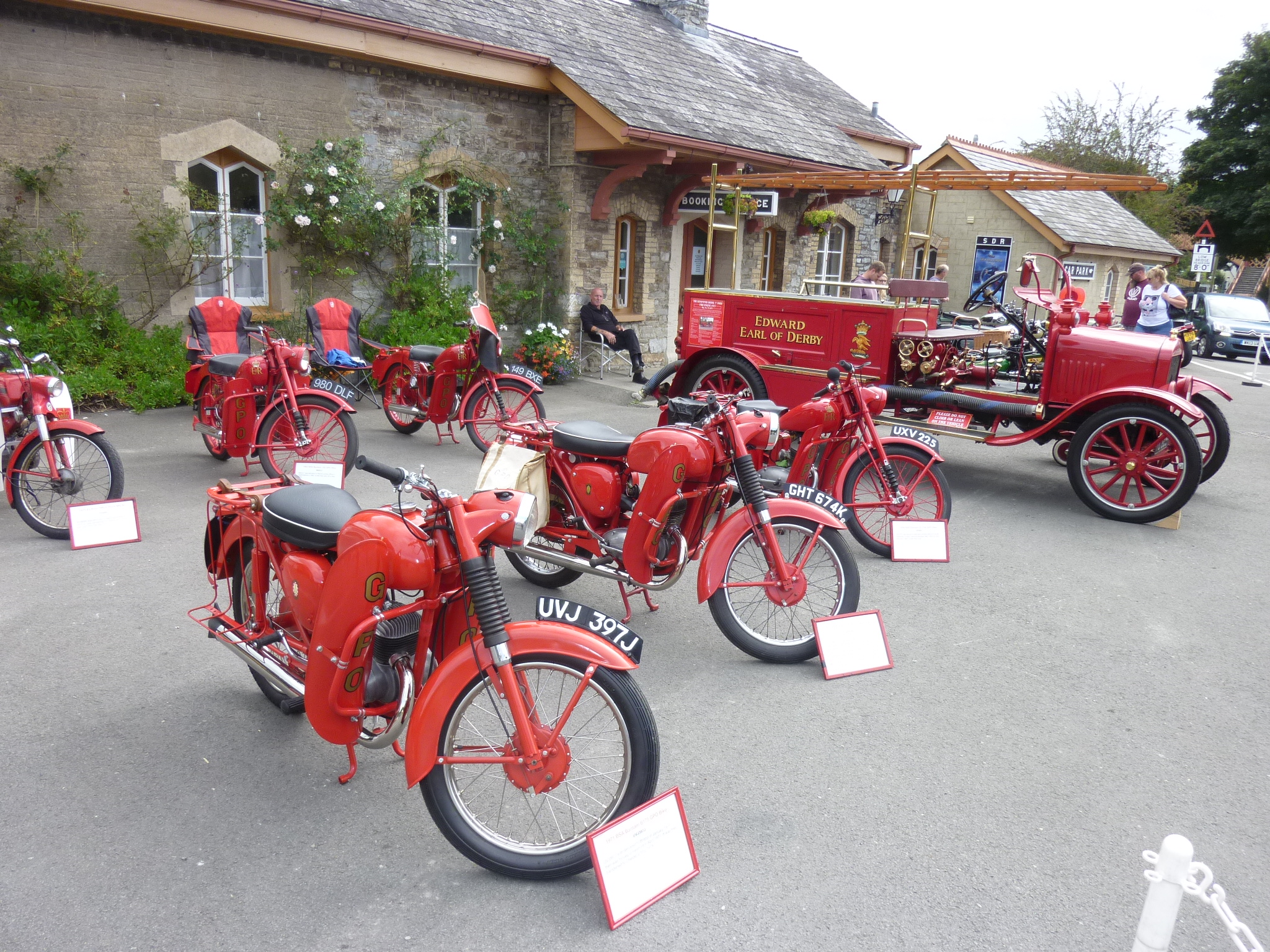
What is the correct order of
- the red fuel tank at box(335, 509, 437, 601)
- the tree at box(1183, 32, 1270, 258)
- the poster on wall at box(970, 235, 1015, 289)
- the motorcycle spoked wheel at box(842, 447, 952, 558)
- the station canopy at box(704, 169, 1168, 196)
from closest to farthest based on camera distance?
1. the red fuel tank at box(335, 509, 437, 601)
2. the motorcycle spoked wheel at box(842, 447, 952, 558)
3. the station canopy at box(704, 169, 1168, 196)
4. the poster on wall at box(970, 235, 1015, 289)
5. the tree at box(1183, 32, 1270, 258)

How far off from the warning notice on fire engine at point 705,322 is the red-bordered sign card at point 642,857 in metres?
6.35

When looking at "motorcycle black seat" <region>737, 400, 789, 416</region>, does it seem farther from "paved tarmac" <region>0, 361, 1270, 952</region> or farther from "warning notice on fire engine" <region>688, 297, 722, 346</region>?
"warning notice on fire engine" <region>688, 297, 722, 346</region>

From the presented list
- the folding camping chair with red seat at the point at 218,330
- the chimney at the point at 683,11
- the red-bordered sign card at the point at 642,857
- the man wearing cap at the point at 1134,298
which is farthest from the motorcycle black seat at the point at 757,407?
the chimney at the point at 683,11

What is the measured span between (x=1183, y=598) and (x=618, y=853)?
4.19m

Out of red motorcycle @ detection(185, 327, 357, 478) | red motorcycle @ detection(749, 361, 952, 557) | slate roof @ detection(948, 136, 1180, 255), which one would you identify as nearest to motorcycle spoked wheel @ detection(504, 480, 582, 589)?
red motorcycle @ detection(749, 361, 952, 557)

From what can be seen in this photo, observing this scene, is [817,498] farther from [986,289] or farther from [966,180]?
[986,289]

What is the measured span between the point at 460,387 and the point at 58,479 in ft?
11.0

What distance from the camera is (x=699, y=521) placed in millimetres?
4195

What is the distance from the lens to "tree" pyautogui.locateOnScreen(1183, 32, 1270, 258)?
109ft

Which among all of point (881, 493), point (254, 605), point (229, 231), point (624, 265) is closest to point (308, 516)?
point (254, 605)

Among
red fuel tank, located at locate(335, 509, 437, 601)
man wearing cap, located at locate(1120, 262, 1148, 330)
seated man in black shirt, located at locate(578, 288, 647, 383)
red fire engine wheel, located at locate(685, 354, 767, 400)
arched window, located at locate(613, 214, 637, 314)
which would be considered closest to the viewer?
red fuel tank, located at locate(335, 509, 437, 601)

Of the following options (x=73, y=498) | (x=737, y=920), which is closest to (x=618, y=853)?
(x=737, y=920)

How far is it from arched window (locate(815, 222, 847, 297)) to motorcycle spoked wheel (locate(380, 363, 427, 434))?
10292 millimetres

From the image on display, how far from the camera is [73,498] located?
575 centimetres
